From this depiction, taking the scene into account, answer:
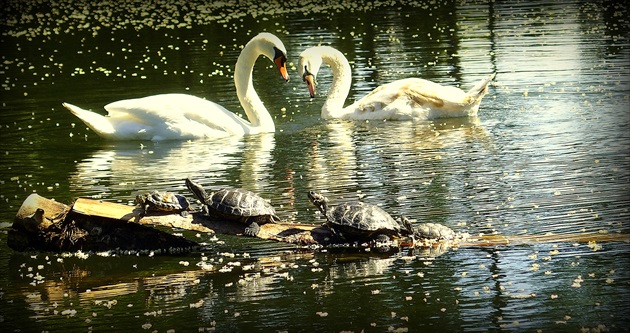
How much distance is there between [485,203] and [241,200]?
2.59 metres

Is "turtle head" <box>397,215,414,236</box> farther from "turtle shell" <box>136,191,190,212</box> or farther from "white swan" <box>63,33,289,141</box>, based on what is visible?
"white swan" <box>63,33,289,141</box>

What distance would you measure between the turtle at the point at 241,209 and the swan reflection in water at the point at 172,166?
243cm

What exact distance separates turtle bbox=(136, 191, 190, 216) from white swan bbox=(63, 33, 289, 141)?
18.3ft

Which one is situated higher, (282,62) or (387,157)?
(282,62)

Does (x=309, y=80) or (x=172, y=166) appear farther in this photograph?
(x=309, y=80)

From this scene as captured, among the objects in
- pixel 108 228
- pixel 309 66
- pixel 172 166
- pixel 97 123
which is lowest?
pixel 172 166

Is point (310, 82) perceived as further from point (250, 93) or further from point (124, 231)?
point (124, 231)

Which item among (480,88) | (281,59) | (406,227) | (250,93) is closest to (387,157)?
(480,88)

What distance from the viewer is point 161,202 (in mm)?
9281

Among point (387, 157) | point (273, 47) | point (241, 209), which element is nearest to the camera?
point (241, 209)

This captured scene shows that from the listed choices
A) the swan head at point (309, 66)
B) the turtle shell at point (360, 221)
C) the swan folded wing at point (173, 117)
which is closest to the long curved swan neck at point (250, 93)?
the swan folded wing at point (173, 117)

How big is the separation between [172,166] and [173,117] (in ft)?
5.49

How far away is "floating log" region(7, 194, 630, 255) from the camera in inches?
364

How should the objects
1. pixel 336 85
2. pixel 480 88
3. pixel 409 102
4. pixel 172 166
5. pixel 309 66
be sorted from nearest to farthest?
pixel 172 166
pixel 480 88
pixel 409 102
pixel 336 85
pixel 309 66
